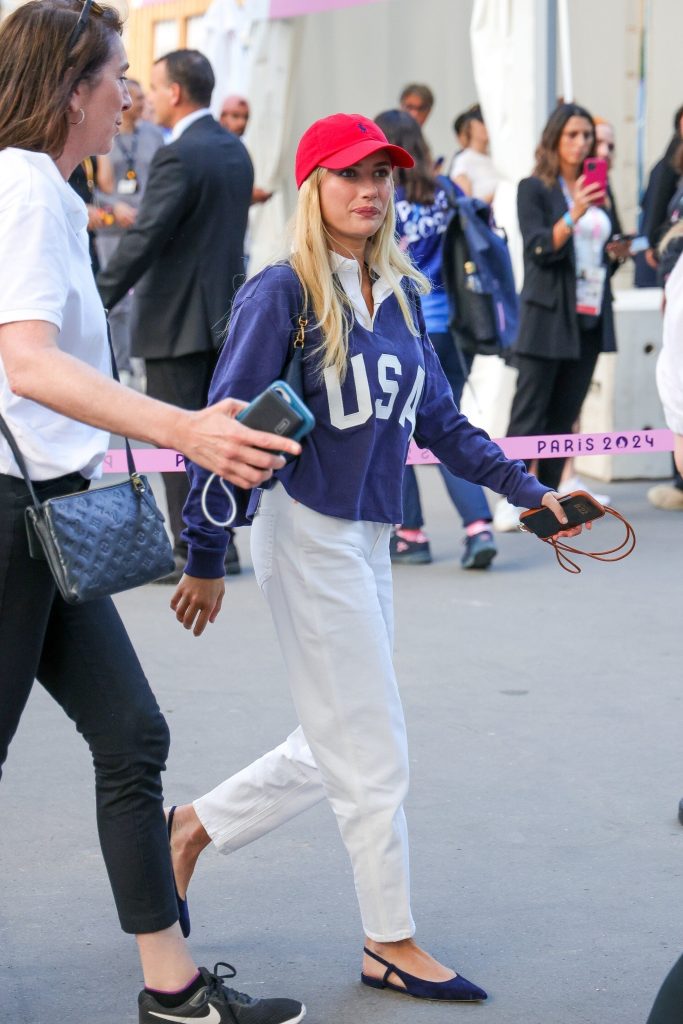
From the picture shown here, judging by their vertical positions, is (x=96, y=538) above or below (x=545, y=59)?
below

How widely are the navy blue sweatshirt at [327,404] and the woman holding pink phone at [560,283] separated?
450 cm

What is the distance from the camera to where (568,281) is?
7.66 metres

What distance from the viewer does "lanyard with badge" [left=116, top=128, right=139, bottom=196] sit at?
10.7m

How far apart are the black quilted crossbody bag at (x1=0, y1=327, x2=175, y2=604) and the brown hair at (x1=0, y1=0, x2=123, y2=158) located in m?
0.51

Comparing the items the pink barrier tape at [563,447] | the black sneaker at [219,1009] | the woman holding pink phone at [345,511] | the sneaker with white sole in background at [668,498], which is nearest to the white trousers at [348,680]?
the woman holding pink phone at [345,511]

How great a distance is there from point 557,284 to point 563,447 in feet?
6.28

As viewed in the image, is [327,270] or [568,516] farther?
[568,516]

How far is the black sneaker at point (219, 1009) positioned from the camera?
2.91m

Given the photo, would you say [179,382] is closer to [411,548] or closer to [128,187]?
[411,548]

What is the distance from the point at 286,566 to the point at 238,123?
683 cm

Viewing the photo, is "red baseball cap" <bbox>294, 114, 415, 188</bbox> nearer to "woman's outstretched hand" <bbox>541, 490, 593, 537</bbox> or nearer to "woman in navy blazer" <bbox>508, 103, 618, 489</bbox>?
"woman's outstretched hand" <bbox>541, 490, 593, 537</bbox>

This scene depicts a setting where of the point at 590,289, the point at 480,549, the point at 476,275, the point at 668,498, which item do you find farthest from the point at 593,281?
the point at 480,549

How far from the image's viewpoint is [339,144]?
3139mm

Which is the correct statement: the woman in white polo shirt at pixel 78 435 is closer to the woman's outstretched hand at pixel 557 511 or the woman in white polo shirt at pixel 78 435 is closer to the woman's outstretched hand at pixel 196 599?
the woman's outstretched hand at pixel 196 599
